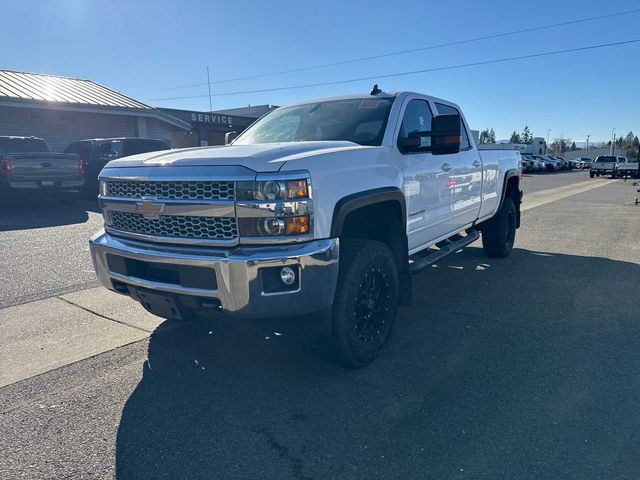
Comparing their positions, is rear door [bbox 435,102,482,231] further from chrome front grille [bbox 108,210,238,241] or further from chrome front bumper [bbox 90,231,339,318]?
chrome front grille [bbox 108,210,238,241]

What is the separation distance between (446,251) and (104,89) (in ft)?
75.7

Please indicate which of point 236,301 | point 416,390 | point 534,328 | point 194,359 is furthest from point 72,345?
point 534,328

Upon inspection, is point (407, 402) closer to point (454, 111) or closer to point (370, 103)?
point (370, 103)

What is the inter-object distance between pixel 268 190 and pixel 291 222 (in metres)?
0.23

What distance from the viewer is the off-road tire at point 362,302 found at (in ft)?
10.6

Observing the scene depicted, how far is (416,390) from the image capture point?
3238mm

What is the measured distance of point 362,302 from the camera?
353 centimetres

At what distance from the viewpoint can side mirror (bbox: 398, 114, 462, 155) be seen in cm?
377

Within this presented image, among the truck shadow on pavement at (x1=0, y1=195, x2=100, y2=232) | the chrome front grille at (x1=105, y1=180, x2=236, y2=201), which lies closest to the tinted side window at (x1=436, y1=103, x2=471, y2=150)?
the chrome front grille at (x1=105, y1=180, x2=236, y2=201)

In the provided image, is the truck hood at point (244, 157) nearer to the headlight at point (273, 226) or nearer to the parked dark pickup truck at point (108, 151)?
the headlight at point (273, 226)

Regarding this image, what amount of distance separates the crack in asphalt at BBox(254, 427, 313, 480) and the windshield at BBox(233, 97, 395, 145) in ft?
7.66

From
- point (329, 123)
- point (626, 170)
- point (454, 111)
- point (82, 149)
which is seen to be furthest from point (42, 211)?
point (626, 170)

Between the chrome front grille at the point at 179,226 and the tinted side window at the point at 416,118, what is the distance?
6.35 ft

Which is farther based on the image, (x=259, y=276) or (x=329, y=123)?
(x=329, y=123)
